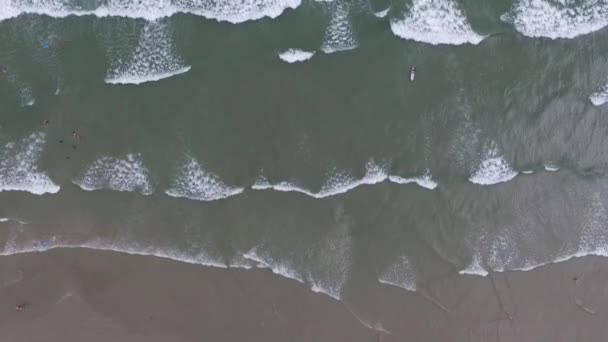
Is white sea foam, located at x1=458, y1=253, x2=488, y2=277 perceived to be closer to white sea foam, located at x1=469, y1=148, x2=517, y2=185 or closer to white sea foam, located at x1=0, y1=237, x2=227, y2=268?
white sea foam, located at x1=469, y1=148, x2=517, y2=185

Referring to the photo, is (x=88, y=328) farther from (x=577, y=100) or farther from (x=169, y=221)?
(x=577, y=100)

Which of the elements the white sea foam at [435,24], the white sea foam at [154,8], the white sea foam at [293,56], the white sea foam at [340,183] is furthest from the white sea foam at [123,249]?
→ the white sea foam at [435,24]

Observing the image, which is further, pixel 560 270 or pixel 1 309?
pixel 560 270

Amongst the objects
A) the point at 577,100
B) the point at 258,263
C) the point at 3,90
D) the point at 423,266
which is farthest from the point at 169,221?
the point at 577,100


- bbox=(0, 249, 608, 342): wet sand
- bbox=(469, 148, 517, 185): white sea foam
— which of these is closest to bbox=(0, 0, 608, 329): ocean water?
bbox=(469, 148, 517, 185): white sea foam

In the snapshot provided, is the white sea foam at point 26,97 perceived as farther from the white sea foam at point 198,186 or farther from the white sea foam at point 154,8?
the white sea foam at point 198,186

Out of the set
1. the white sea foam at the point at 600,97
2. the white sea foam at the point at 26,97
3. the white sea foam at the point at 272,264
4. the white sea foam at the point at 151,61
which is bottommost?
the white sea foam at the point at 272,264
